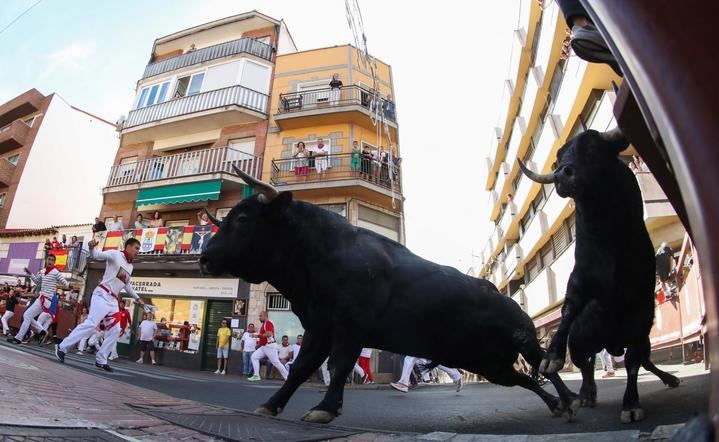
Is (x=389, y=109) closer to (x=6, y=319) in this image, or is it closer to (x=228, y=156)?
(x=228, y=156)

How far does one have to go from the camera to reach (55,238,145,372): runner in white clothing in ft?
21.8

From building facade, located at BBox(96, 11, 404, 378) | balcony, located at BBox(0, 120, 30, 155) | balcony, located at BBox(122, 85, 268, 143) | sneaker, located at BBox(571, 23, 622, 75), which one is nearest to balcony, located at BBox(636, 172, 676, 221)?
sneaker, located at BBox(571, 23, 622, 75)

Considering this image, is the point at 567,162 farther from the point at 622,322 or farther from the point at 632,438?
the point at 632,438

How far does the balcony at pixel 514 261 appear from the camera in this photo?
80.4 ft

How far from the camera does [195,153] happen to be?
62.9 ft

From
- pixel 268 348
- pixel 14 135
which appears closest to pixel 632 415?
pixel 268 348

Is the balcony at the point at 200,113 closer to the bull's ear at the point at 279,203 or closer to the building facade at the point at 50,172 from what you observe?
the building facade at the point at 50,172

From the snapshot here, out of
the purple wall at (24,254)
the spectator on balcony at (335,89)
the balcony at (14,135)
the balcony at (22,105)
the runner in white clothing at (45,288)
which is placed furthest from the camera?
the balcony at (22,105)

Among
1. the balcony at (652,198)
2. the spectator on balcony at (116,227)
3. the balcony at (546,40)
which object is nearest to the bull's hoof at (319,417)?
the balcony at (652,198)

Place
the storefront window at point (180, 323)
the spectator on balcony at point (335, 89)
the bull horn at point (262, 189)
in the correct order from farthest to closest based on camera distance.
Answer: the spectator on balcony at point (335, 89)
the storefront window at point (180, 323)
the bull horn at point (262, 189)

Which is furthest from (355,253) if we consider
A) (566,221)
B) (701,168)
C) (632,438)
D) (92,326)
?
(566,221)

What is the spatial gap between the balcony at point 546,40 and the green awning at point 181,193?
13821 millimetres

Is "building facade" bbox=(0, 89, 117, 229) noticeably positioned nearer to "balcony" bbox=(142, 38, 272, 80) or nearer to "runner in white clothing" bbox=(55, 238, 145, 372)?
"balcony" bbox=(142, 38, 272, 80)

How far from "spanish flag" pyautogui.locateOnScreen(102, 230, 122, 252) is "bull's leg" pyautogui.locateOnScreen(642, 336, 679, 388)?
20.2 m
